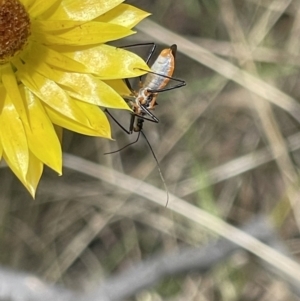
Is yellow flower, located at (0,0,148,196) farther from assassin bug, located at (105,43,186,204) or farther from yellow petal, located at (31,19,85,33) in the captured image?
assassin bug, located at (105,43,186,204)

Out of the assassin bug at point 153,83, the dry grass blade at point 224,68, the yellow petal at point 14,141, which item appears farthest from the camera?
the dry grass blade at point 224,68

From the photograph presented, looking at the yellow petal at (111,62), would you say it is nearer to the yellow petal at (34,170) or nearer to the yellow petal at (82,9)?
the yellow petal at (82,9)

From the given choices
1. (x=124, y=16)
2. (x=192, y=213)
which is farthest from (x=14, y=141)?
(x=192, y=213)

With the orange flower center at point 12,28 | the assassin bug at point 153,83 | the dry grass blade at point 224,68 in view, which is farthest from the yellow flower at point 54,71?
the dry grass blade at point 224,68

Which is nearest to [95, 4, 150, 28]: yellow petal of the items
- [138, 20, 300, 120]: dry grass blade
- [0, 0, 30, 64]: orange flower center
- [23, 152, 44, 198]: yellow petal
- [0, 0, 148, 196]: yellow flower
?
[0, 0, 148, 196]: yellow flower

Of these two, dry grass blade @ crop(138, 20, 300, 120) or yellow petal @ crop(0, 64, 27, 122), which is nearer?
yellow petal @ crop(0, 64, 27, 122)

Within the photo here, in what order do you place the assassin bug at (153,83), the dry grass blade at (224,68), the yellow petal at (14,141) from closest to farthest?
the yellow petal at (14,141) → the assassin bug at (153,83) → the dry grass blade at (224,68)

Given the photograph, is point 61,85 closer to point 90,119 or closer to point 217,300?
point 90,119
